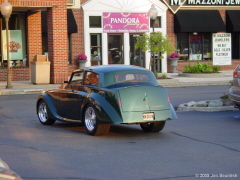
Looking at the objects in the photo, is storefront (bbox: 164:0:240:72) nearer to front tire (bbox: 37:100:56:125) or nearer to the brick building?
the brick building

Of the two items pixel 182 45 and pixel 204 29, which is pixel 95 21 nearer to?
pixel 182 45

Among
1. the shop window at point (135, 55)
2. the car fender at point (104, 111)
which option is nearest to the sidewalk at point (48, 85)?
the shop window at point (135, 55)

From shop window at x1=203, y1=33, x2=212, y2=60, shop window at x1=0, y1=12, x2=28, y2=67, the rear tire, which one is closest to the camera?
the rear tire

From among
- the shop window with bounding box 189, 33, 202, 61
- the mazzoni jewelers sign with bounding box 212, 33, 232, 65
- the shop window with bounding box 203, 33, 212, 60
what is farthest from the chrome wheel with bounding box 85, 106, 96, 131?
the mazzoni jewelers sign with bounding box 212, 33, 232, 65

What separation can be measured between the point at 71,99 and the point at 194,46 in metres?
24.0

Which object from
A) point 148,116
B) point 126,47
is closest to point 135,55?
point 126,47

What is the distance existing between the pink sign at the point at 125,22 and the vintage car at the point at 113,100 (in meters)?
19.8

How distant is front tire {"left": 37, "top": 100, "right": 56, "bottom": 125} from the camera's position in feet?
41.0

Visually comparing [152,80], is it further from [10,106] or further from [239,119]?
[10,106]

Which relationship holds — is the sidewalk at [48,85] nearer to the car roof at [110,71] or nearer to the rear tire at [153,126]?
the car roof at [110,71]

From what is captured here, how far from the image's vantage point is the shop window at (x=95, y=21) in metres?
31.4

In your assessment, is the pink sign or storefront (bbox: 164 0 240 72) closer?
the pink sign

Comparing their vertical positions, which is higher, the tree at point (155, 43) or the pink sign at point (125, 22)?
the pink sign at point (125, 22)

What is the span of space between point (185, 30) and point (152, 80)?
2240 centimetres
